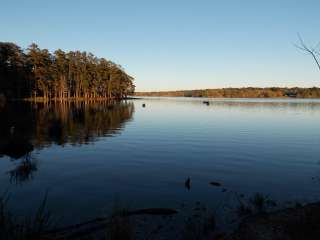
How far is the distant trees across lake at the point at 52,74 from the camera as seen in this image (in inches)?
4227

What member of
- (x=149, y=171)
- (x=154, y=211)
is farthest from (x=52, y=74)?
(x=154, y=211)

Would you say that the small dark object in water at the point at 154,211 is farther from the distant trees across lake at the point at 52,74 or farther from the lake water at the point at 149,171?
the distant trees across lake at the point at 52,74

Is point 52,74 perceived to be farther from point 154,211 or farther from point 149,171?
point 154,211

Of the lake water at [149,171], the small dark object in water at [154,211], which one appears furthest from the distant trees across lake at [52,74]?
the small dark object in water at [154,211]

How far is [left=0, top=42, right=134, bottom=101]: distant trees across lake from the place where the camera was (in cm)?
10738

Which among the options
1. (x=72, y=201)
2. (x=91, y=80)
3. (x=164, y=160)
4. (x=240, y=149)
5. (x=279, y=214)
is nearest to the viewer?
(x=279, y=214)

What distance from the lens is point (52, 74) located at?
118875 mm

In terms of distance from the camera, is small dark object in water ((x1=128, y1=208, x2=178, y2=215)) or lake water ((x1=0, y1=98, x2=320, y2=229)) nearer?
small dark object in water ((x1=128, y1=208, x2=178, y2=215))

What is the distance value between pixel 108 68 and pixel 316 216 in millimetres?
153980

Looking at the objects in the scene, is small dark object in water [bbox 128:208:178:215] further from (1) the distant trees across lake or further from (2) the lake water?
(1) the distant trees across lake

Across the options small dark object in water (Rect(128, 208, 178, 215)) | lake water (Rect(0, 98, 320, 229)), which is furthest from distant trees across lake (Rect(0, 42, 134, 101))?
small dark object in water (Rect(128, 208, 178, 215))

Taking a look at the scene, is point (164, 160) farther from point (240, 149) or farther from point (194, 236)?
point (194, 236)

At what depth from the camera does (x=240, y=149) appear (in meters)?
25.6

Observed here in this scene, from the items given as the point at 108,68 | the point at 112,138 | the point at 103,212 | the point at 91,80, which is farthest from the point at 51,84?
the point at 103,212
